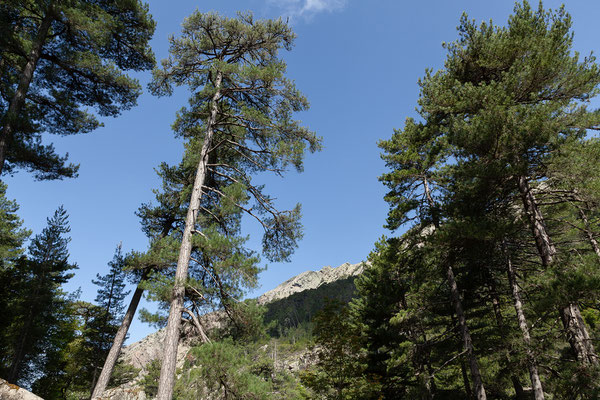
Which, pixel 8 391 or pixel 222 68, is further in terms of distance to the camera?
pixel 222 68

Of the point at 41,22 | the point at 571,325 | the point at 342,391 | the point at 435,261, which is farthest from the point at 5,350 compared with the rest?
the point at 571,325

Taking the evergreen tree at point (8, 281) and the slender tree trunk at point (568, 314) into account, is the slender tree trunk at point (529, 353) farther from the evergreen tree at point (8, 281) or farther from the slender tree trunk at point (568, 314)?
the evergreen tree at point (8, 281)

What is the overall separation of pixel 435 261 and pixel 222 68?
9.73 metres

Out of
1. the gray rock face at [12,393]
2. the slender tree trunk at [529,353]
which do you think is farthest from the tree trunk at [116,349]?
the slender tree trunk at [529,353]

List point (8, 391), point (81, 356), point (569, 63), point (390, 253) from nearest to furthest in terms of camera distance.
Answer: point (8, 391) → point (569, 63) → point (390, 253) → point (81, 356)

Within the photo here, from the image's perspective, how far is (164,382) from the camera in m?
6.25

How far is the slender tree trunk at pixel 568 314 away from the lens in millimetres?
6801

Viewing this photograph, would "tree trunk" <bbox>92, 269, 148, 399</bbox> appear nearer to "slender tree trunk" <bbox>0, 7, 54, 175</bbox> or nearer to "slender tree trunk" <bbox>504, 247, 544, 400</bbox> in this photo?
"slender tree trunk" <bbox>0, 7, 54, 175</bbox>

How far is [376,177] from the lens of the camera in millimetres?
12406

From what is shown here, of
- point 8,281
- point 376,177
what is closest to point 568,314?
point 376,177

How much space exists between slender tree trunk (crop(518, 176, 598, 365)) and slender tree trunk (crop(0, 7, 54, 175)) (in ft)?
49.9

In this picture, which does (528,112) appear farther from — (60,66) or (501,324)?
(60,66)

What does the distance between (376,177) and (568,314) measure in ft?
23.7

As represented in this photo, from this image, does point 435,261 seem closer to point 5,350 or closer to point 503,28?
point 503,28
